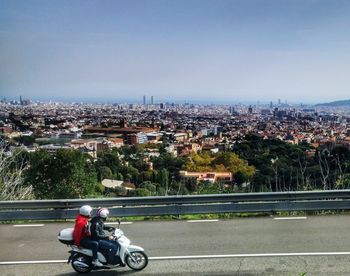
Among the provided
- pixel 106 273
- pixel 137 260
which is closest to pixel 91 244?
pixel 106 273

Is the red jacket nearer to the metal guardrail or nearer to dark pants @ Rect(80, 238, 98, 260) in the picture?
dark pants @ Rect(80, 238, 98, 260)

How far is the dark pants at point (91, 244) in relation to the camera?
22.8ft

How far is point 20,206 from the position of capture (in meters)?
10.6

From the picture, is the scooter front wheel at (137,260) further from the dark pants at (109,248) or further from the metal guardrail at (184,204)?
the metal guardrail at (184,204)

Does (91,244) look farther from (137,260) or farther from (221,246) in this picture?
(221,246)

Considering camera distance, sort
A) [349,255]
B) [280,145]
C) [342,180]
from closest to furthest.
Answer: [349,255]
[342,180]
[280,145]

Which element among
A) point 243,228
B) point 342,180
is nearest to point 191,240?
point 243,228

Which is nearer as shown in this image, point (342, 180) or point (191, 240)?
point (191, 240)

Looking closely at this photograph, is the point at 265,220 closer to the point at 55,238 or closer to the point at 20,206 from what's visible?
the point at 55,238

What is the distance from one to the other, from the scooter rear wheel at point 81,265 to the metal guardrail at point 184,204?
333 centimetres

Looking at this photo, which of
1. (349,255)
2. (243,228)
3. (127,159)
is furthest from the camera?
(127,159)

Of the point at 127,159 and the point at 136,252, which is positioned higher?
the point at 136,252

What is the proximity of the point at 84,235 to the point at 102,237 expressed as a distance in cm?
29

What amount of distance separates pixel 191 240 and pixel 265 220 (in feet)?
7.82
